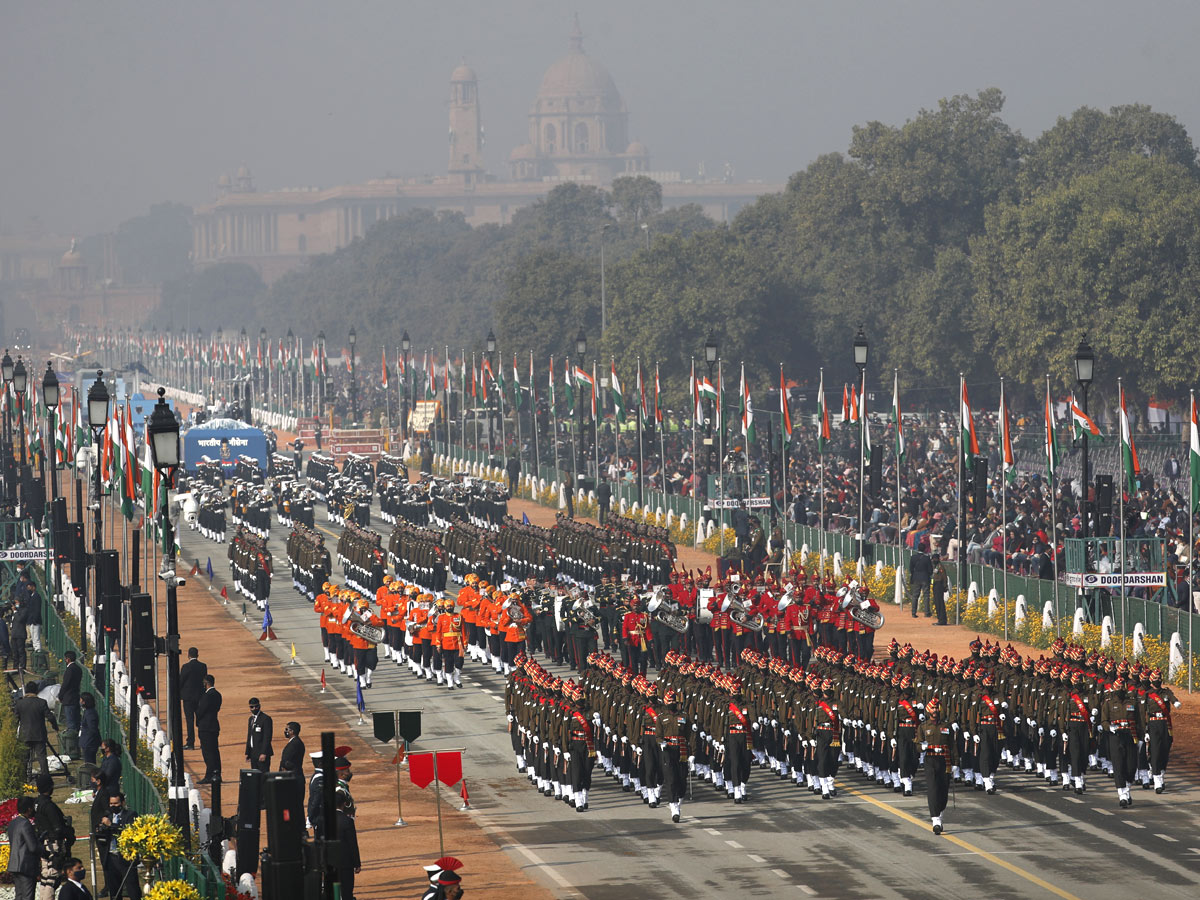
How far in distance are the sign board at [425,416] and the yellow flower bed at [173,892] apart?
71178 millimetres

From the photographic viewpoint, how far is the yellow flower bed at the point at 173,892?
18.5 metres

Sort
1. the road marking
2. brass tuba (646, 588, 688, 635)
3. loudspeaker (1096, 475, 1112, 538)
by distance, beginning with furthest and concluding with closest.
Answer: loudspeaker (1096, 475, 1112, 538)
brass tuba (646, 588, 688, 635)
the road marking

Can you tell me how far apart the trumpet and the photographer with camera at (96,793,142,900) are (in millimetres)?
16132

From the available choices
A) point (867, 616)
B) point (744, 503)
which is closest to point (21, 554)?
point (867, 616)

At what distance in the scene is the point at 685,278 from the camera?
92938 mm

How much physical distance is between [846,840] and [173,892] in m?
9.24

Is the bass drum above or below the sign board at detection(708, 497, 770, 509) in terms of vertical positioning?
below

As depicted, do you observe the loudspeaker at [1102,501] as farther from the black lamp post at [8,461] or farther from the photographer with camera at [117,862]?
the black lamp post at [8,461]

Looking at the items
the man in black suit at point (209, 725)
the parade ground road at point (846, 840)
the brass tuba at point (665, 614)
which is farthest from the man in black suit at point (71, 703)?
the brass tuba at point (665, 614)

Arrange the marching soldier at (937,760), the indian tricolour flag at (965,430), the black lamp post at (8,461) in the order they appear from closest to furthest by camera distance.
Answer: the marching soldier at (937,760) → the indian tricolour flag at (965,430) → the black lamp post at (8,461)

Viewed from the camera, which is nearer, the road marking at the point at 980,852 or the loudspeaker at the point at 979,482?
the road marking at the point at 980,852

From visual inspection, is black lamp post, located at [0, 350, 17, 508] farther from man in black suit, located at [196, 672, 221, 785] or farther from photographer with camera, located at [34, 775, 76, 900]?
photographer with camera, located at [34, 775, 76, 900]

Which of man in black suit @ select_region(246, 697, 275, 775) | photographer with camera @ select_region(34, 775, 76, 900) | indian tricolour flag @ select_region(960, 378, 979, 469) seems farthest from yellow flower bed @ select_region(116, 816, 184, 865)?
indian tricolour flag @ select_region(960, 378, 979, 469)

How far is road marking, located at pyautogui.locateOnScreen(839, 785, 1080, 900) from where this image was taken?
74.4 feet
